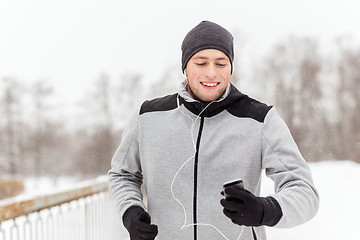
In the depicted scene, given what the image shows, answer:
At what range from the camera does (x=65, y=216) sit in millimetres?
2963

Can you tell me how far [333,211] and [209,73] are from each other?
397 centimetres

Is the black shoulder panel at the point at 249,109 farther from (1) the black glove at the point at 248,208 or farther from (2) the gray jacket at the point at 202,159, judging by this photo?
(1) the black glove at the point at 248,208

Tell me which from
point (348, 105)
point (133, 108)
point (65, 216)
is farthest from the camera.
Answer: point (133, 108)

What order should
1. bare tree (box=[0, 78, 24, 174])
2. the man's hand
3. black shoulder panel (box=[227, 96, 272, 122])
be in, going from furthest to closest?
bare tree (box=[0, 78, 24, 174]), black shoulder panel (box=[227, 96, 272, 122]), the man's hand

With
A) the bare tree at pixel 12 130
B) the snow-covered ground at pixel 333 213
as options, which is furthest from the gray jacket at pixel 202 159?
the bare tree at pixel 12 130

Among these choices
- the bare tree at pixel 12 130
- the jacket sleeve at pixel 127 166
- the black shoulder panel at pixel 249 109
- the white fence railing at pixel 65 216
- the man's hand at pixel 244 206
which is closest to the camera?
the man's hand at pixel 244 206

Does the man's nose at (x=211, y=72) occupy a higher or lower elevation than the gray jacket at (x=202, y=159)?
higher

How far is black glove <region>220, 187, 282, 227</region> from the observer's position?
1.20m

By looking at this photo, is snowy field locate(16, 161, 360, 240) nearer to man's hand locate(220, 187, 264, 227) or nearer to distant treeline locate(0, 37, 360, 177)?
man's hand locate(220, 187, 264, 227)

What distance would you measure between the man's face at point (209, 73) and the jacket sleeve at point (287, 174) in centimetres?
23

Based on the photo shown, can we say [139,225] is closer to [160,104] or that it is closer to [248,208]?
[248,208]

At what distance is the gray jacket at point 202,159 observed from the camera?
148 cm

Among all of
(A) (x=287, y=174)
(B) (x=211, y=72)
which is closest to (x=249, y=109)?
(B) (x=211, y=72)

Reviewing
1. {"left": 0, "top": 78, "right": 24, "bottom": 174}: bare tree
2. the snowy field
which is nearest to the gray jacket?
the snowy field
